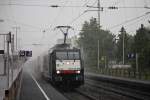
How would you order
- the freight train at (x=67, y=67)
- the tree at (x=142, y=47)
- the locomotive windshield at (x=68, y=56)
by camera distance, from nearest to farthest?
the freight train at (x=67, y=67), the locomotive windshield at (x=68, y=56), the tree at (x=142, y=47)

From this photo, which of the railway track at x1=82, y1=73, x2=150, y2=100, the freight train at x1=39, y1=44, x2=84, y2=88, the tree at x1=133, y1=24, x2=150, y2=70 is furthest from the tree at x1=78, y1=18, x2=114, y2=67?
the freight train at x1=39, y1=44, x2=84, y2=88

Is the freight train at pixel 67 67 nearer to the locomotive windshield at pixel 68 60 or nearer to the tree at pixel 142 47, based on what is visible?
the locomotive windshield at pixel 68 60

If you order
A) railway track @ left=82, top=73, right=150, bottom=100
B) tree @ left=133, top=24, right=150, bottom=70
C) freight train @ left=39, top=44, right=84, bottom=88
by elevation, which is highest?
tree @ left=133, top=24, right=150, bottom=70

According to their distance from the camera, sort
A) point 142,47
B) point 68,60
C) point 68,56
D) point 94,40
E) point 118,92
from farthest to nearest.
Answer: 1. point 94,40
2. point 142,47
3. point 68,56
4. point 68,60
5. point 118,92

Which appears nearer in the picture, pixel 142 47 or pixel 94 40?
pixel 142 47

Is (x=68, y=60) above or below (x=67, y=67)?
above

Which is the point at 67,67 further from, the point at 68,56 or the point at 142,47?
the point at 142,47

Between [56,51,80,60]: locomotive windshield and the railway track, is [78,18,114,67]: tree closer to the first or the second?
the railway track

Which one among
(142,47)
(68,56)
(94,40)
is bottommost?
(68,56)

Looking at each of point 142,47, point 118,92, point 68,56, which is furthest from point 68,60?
point 142,47

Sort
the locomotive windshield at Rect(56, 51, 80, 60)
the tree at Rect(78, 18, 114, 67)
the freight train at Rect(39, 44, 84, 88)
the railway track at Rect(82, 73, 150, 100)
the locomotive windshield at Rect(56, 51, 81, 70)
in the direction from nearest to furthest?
the railway track at Rect(82, 73, 150, 100)
the freight train at Rect(39, 44, 84, 88)
the locomotive windshield at Rect(56, 51, 81, 70)
the locomotive windshield at Rect(56, 51, 80, 60)
the tree at Rect(78, 18, 114, 67)

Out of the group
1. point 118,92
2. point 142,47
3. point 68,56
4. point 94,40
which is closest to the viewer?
point 118,92

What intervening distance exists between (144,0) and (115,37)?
61797 millimetres

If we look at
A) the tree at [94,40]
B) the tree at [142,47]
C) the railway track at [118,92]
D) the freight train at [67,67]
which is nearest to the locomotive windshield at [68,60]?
the freight train at [67,67]
